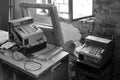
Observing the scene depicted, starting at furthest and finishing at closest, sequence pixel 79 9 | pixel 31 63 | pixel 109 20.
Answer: pixel 79 9
pixel 109 20
pixel 31 63

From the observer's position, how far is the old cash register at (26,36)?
167cm

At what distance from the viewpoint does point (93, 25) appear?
238 cm

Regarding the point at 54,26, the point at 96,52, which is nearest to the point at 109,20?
the point at 96,52

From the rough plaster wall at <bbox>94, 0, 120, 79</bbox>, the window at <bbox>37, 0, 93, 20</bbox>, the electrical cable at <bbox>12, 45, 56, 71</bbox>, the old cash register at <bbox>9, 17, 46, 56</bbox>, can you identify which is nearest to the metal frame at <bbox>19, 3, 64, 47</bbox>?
the old cash register at <bbox>9, 17, 46, 56</bbox>

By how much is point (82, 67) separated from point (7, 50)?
1.01m

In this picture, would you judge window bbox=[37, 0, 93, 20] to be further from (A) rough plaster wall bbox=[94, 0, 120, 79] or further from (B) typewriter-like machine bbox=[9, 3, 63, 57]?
(B) typewriter-like machine bbox=[9, 3, 63, 57]

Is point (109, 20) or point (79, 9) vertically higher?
point (79, 9)

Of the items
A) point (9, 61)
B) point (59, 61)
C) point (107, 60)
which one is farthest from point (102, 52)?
point (9, 61)

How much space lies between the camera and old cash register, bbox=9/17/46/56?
5.48 ft

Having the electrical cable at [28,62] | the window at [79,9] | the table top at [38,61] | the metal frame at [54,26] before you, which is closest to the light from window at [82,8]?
the window at [79,9]

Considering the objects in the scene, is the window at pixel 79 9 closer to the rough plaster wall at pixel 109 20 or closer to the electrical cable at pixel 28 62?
the rough plaster wall at pixel 109 20

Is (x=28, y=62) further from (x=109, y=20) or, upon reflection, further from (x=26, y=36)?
(x=109, y=20)

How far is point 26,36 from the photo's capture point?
165cm

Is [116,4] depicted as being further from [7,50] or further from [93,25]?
[7,50]
